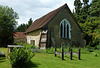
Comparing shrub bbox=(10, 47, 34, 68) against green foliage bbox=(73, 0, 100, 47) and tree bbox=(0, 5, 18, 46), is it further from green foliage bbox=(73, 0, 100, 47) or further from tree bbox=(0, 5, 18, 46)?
tree bbox=(0, 5, 18, 46)

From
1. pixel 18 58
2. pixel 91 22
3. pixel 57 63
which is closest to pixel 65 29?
pixel 91 22

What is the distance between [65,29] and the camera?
20250 mm

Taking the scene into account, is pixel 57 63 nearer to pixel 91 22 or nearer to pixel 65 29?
pixel 65 29

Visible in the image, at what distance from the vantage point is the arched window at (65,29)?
65.2ft

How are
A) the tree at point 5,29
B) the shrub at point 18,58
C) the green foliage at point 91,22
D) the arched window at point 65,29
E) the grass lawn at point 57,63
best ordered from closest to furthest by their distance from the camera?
the shrub at point 18,58
the grass lawn at point 57,63
the arched window at point 65,29
the green foliage at point 91,22
the tree at point 5,29

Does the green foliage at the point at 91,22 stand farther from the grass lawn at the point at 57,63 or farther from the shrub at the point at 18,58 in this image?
the shrub at the point at 18,58

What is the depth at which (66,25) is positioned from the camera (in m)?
20.3

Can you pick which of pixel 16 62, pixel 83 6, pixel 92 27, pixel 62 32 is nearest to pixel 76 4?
pixel 83 6

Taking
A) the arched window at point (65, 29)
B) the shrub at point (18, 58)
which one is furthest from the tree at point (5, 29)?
the shrub at point (18, 58)

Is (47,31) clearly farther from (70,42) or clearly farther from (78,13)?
(78,13)

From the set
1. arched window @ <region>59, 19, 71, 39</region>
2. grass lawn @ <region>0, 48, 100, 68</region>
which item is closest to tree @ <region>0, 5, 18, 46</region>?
arched window @ <region>59, 19, 71, 39</region>

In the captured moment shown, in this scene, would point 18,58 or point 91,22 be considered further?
point 91,22

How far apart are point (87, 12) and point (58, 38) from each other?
2328 cm

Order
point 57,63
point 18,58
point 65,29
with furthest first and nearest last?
point 65,29, point 57,63, point 18,58
